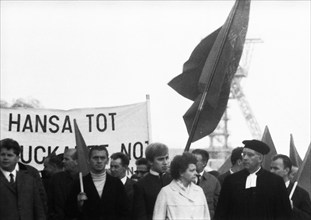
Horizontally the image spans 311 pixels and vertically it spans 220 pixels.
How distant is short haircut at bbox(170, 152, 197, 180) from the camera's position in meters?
9.59

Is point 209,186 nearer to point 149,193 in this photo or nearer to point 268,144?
Answer: point 149,193

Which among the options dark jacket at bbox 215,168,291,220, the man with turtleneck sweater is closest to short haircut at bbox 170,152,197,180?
the man with turtleneck sweater

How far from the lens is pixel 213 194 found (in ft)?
38.5

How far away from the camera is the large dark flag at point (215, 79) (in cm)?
1155

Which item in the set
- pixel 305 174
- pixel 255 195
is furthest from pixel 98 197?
pixel 305 174

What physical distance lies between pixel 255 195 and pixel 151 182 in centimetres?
126

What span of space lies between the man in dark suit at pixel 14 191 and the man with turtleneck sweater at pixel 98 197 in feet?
1.26

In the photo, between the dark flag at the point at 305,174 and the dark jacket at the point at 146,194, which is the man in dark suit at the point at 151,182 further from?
the dark flag at the point at 305,174

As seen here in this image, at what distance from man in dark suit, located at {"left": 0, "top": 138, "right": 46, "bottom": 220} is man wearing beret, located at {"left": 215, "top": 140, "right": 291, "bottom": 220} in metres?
2.13

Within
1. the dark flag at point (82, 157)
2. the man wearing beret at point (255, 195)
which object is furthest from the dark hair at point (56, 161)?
the man wearing beret at point (255, 195)

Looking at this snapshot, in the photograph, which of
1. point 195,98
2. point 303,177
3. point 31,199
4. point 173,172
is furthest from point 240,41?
point 31,199

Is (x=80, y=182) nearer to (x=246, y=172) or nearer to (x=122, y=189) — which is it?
(x=122, y=189)

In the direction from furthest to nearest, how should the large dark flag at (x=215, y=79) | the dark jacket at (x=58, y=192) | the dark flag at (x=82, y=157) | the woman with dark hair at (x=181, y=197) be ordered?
the large dark flag at (x=215, y=79) → the dark jacket at (x=58, y=192) → the dark flag at (x=82, y=157) → the woman with dark hair at (x=181, y=197)

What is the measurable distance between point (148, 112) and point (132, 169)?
1024 mm
